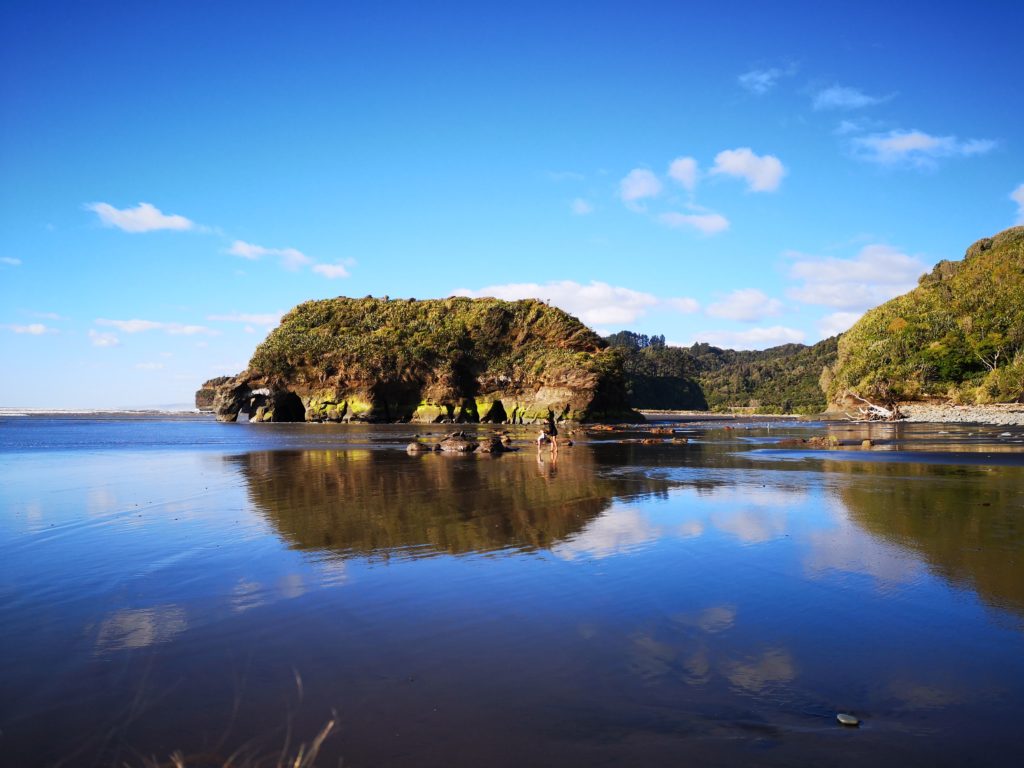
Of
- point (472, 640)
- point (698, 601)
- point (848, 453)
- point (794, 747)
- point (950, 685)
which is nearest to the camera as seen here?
point (794, 747)

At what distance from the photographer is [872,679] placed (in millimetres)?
5625

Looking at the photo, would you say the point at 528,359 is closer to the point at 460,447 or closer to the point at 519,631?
the point at 460,447

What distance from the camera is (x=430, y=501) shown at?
654 inches

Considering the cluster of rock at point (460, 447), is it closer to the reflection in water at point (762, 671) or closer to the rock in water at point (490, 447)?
the rock in water at point (490, 447)

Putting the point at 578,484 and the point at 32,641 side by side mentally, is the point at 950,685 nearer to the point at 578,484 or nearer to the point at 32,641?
the point at 32,641

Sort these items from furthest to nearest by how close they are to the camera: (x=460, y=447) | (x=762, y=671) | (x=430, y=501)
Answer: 1. (x=460, y=447)
2. (x=430, y=501)
3. (x=762, y=671)

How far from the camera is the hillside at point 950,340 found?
76875 mm

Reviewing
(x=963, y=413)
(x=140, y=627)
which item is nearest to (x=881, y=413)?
(x=963, y=413)

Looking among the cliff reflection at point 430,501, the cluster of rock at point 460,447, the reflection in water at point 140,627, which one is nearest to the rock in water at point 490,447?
the cluster of rock at point 460,447

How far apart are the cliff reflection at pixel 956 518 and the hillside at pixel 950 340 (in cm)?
6423

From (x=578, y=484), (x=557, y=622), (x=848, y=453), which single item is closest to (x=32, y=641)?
(x=557, y=622)

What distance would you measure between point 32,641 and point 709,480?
1813 cm

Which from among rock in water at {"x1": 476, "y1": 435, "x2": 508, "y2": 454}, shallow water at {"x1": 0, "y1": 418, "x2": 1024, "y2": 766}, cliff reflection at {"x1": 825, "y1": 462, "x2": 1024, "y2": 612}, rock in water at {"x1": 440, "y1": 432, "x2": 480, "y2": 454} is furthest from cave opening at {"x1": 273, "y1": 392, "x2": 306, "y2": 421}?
cliff reflection at {"x1": 825, "y1": 462, "x2": 1024, "y2": 612}

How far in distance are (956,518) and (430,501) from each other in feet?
38.4
